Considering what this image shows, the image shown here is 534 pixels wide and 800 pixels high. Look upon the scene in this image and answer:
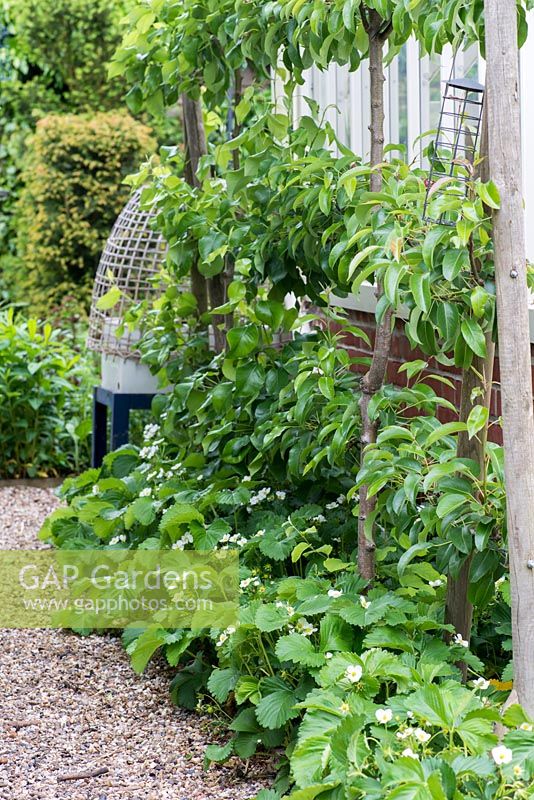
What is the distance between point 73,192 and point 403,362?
4.54 metres

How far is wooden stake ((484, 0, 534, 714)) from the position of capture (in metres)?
1.77

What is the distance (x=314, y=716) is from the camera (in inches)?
72.0

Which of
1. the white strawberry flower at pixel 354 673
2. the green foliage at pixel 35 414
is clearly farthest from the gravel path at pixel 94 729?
the green foliage at pixel 35 414

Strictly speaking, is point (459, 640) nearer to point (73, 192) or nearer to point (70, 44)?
point (73, 192)

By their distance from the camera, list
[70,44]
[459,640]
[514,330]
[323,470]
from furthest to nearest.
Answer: [70,44]
[323,470]
[459,640]
[514,330]

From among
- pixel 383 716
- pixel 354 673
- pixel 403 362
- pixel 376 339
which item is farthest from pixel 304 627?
pixel 403 362

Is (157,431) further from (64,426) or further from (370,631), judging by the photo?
(370,631)

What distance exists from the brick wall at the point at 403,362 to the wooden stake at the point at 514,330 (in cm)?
78

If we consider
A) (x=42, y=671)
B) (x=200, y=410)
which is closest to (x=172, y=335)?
(x=200, y=410)

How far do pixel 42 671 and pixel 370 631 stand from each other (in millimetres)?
1212

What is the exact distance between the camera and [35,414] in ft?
17.9

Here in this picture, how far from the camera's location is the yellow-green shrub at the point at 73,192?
733 centimetres

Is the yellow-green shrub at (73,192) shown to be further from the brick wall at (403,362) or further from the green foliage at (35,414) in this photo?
the brick wall at (403,362)

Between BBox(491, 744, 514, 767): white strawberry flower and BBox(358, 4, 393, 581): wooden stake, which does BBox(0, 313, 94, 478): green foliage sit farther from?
BBox(491, 744, 514, 767): white strawberry flower
